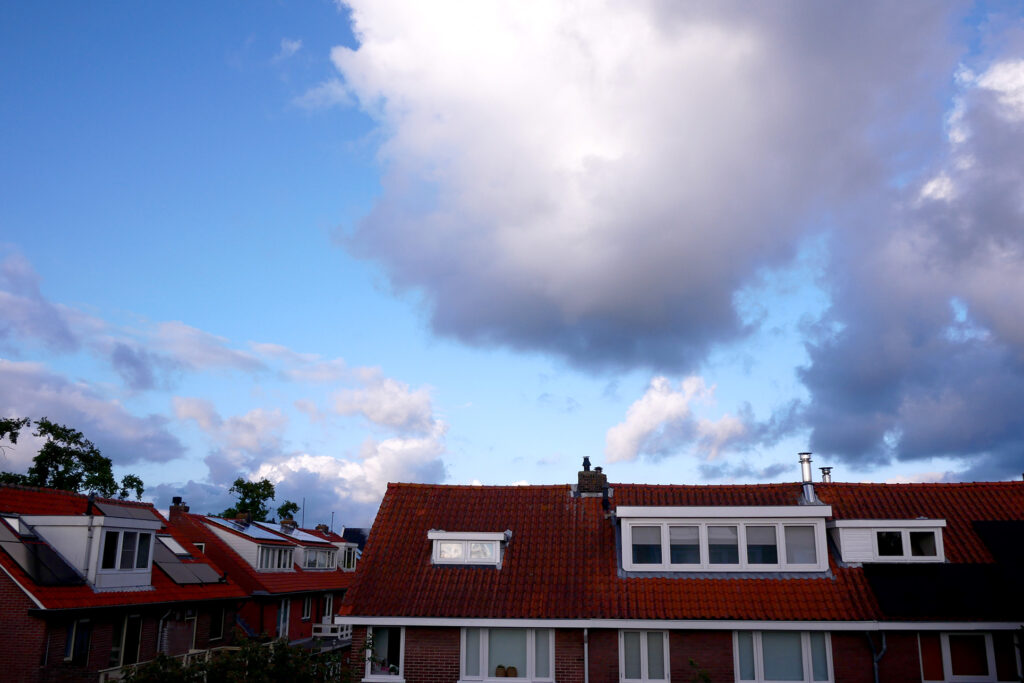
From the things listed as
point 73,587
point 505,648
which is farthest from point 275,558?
point 505,648

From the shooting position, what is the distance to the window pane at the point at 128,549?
29.9 m

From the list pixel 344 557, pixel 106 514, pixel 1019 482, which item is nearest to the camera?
pixel 1019 482

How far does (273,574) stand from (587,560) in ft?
87.2

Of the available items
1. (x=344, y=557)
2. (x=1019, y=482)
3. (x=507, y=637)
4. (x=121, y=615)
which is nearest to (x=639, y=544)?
(x=507, y=637)

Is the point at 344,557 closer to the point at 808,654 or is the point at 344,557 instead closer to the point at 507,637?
the point at 507,637

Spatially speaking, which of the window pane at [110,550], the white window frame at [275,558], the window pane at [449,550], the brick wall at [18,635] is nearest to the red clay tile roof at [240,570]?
the white window frame at [275,558]

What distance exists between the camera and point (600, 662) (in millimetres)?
22969

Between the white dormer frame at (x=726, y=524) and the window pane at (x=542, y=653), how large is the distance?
330 cm

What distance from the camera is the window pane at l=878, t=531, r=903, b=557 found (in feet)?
79.9

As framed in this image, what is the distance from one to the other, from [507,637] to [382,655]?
3.79 meters

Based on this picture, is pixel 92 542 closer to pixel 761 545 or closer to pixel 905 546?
pixel 761 545

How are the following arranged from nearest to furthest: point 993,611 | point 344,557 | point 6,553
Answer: point 993,611 < point 6,553 < point 344,557

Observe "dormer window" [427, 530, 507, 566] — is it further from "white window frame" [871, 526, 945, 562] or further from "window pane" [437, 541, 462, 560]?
"white window frame" [871, 526, 945, 562]

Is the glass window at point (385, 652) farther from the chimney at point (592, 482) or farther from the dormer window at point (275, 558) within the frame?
the dormer window at point (275, 558)
